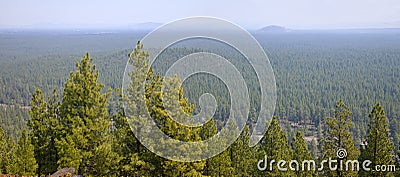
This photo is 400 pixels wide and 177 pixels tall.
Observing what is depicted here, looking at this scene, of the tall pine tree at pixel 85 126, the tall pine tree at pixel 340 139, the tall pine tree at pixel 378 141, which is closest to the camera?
the tall pine tree at pixel 85 126

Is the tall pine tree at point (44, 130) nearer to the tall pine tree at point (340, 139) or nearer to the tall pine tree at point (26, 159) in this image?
the tall pine tree at point (26, 159)

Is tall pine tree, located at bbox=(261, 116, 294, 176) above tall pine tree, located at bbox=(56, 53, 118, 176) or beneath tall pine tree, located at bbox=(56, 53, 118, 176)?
beneath

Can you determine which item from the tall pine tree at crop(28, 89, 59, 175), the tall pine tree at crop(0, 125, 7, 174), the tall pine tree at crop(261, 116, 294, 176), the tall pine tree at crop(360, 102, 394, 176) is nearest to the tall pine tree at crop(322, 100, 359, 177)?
the tall pine tree at crop(360, 102, 394, 176)

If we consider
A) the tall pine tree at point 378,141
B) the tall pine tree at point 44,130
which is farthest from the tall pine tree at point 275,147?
the tall pine tree at point 44,130

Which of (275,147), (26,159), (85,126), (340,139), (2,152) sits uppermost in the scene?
(85,126)

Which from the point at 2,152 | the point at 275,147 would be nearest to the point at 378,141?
the point at 275,147

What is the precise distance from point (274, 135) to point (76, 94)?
1015 cm

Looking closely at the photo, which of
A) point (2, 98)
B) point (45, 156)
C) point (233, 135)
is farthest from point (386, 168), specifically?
point (2, 98)

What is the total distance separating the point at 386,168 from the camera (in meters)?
20.4

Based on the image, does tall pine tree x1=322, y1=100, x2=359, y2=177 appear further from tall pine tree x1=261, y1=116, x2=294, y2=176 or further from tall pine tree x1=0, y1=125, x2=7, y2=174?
tall pine tree x1=0, y1=125, x2=7, y2=174

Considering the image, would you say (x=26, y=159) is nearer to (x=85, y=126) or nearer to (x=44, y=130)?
(x=44, y=130)

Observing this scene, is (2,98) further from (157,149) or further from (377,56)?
(377,56)

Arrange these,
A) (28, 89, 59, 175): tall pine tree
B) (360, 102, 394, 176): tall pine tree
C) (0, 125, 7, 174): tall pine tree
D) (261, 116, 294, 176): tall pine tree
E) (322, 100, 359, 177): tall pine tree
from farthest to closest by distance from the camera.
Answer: (0, 125, 7, 174): tall pine tree
(261, 116, 294, 176): tall pine tree
(360, 102, 394, 176): tall pine tree
(322, 100, 359, 177): tall pine tree
(28, 89, 59, 175): tall pine tree

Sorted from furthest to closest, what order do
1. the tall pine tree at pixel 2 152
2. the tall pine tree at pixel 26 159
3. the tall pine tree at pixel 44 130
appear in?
the tall pine tree at pixel 2 152
the tall pine tree at pixel 44 130
the tall pine tree at pixel 26 159
